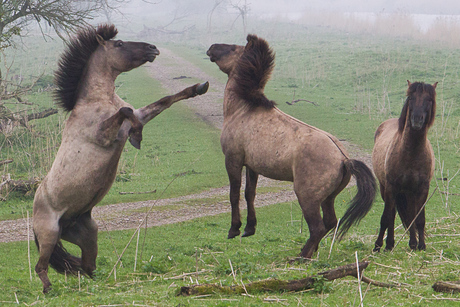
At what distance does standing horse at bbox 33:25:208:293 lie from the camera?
6.20 m

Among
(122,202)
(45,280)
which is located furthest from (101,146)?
(122,202)

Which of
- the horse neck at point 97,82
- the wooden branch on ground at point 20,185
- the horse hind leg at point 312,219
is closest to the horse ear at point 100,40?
the horse neck at point 97,82

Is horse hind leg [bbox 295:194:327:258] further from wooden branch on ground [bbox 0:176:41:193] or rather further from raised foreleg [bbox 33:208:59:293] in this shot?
wooden branch on ground [bbox 0:176:41:193]

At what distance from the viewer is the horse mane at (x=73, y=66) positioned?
670 cm

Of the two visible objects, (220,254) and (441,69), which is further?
(441,69)

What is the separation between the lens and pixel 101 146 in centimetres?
629

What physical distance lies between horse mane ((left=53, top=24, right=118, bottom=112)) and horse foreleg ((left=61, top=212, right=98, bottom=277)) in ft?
4.67

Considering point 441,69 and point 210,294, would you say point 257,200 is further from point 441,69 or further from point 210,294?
point 441,69

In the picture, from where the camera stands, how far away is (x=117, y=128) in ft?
20.3

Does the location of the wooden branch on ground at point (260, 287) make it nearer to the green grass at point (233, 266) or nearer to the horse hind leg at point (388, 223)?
the green grass at point (233, 266)

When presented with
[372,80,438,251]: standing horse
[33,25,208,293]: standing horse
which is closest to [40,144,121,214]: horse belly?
[33,25,208,293]: standing horse

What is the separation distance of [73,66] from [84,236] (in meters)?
2.12

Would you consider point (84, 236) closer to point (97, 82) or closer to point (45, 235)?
point (45, 235)

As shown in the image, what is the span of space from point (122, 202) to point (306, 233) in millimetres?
5018
